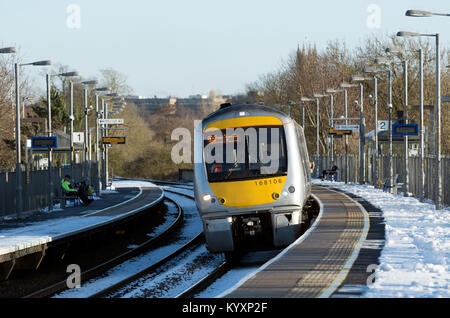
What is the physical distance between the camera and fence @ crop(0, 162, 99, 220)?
2611cm

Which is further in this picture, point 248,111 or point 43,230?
point 43,230

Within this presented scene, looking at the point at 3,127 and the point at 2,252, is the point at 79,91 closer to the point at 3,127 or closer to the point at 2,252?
the point at 3,127

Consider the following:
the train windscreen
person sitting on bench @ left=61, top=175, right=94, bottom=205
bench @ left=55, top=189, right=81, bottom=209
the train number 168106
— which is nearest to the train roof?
the train windscreen

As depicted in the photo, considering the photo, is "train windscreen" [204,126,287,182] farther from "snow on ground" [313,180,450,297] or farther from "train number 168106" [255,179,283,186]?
"snow on ground" [313,180,450,297]

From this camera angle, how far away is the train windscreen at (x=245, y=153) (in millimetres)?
17625

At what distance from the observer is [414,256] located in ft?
46.7

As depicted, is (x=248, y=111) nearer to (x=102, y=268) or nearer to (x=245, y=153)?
(x=245, y=153)

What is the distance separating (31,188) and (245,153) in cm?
1383

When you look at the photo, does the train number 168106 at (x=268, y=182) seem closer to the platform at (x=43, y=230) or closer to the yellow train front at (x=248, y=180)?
the yellow train front at (x=248, y=180)

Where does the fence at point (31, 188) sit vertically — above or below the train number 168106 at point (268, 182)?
below

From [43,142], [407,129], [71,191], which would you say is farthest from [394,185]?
[43,142]

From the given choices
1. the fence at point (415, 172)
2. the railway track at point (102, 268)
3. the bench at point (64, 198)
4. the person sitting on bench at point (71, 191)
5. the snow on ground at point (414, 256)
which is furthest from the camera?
the person sitting on bench at point (71, 191)

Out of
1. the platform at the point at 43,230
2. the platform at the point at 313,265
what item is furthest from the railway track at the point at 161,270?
the platform at the point at 43,230
